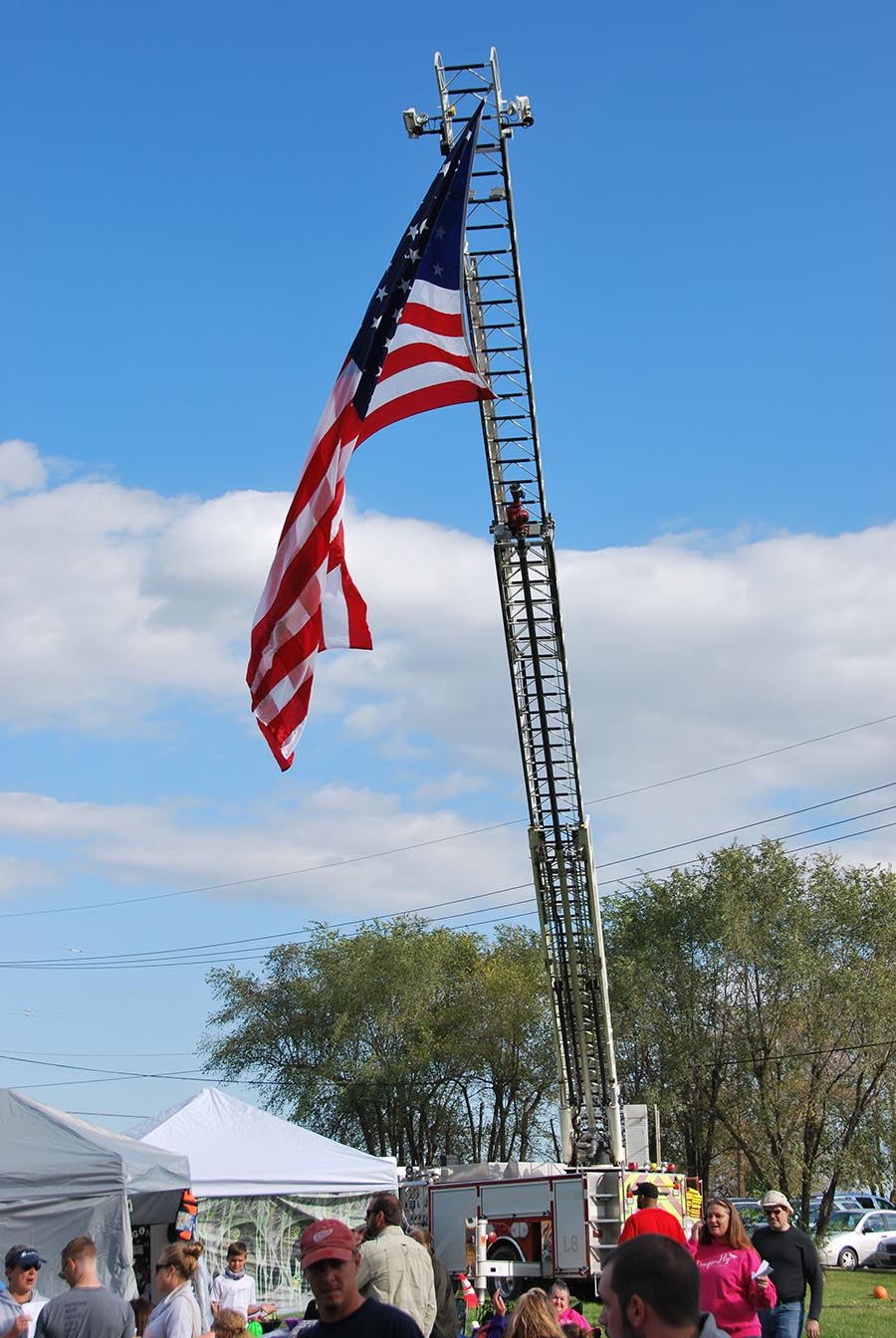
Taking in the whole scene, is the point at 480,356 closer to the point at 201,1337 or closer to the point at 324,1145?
the point at 324,1145

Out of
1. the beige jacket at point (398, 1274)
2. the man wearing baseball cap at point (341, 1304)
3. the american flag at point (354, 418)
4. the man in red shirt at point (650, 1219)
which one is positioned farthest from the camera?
the american flag at point (354, 418)

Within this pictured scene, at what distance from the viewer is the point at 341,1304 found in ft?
13.2

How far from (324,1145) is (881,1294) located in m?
12.7

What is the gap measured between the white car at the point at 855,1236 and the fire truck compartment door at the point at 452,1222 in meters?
16.1

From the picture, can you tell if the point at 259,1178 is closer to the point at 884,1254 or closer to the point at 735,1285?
the point at 735,1285

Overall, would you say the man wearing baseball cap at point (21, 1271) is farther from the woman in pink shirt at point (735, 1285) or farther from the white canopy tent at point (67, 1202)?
the woman in pink shirt at point (735, 1285)

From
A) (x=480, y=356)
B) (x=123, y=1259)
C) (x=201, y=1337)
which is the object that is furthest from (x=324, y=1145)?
(x=480, y=356)

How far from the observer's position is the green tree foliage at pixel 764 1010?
3828 cm

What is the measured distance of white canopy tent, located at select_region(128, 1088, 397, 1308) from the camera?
48.5 ft

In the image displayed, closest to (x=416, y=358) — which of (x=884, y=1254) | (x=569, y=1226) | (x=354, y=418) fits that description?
(x=354, y=418)

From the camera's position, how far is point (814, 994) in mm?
38875

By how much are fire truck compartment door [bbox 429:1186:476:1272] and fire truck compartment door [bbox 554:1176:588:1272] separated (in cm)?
151

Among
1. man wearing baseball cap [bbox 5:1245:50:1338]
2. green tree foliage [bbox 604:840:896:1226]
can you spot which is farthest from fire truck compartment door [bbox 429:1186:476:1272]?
green tree foliage [bbox 604:840:896:1226]

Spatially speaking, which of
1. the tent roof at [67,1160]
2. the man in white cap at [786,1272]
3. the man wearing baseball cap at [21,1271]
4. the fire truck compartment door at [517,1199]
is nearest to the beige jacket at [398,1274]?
the man wearing baseball cap at [21,1271]
